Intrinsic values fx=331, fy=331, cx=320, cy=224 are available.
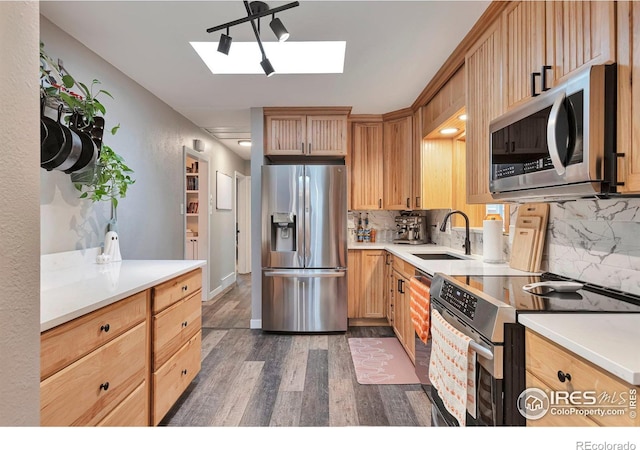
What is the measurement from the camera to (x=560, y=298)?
1271 millimetres

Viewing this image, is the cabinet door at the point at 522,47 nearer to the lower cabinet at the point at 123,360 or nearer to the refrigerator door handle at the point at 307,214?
the refrigerator door handle at the point at 307,214

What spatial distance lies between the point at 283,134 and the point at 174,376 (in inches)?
97.3

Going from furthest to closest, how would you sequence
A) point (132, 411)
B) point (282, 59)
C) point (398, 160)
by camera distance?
point (398, 160) < point (282, 59) < point (132, 411)

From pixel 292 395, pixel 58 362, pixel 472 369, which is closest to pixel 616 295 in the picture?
pixel 472 369

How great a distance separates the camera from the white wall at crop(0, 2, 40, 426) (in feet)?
1.96

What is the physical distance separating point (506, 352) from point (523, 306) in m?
0.17

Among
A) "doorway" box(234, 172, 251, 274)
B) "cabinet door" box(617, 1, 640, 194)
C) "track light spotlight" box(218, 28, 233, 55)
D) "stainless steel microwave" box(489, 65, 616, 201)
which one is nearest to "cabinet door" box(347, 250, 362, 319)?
"stainless steel microwave" box(489, 65, 616, 201)

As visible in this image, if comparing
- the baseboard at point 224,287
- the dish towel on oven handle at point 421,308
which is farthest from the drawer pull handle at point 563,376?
the baseboard at point 224,287

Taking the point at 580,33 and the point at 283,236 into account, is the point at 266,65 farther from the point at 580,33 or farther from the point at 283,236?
the point at 283,236

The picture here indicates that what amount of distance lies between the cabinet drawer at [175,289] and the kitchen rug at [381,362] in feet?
4.40

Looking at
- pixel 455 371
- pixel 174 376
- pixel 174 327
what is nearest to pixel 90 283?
pixel 174 327

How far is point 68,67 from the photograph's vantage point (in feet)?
6.86

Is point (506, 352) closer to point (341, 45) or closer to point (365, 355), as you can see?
point (365, 355)

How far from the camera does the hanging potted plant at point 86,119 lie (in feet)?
5.31
